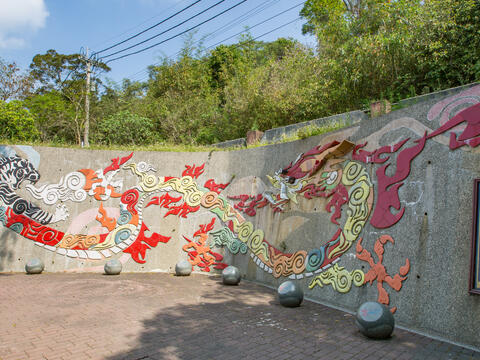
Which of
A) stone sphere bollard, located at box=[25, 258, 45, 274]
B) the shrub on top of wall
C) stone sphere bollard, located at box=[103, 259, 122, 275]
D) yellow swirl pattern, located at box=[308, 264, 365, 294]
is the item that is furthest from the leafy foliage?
stone sphere bollard, located at box=[25, 258, 45, 274]

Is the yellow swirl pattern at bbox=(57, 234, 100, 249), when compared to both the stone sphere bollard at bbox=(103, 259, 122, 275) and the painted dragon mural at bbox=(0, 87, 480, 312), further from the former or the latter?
the stone sphere bollard at bbox=(103, 259, 122, 275)

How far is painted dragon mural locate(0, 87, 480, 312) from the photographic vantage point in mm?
6038

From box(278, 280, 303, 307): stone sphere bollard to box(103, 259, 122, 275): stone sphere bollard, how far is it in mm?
4997

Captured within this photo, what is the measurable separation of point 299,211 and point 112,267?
5156mm

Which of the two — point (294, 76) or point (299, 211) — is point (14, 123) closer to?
point (294, 76)

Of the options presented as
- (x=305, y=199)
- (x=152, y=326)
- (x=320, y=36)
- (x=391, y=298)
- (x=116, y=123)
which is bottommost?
(x=152, y=326)

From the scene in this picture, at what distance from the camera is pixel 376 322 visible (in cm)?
465

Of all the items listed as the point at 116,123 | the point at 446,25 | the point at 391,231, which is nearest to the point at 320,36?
the point at 446,25

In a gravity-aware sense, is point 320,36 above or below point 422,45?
above

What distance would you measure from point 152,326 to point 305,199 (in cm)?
434

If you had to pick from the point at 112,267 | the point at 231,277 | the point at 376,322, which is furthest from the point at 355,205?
the point at 112,267

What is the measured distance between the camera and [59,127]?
23375mm

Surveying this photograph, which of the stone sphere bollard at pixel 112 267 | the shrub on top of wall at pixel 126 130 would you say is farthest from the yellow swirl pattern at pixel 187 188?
the shrub on top of wall at pixel 126 130

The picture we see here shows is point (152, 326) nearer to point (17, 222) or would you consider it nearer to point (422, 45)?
point (17, 222)
